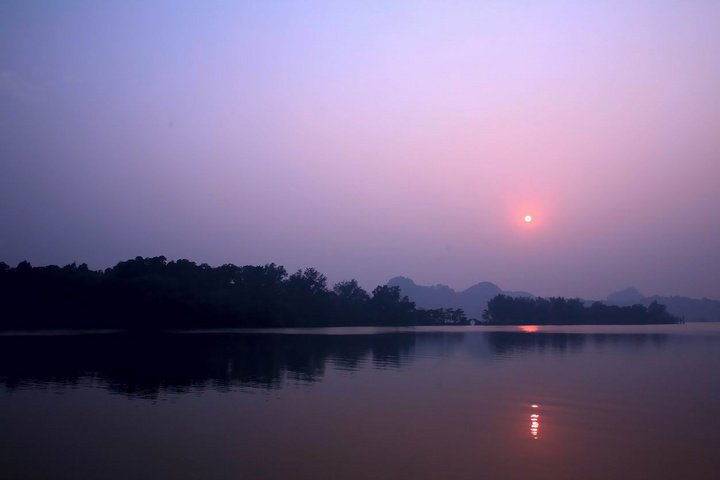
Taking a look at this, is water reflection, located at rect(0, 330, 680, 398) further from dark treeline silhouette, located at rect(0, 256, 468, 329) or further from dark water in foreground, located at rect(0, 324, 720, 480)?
dark treeline silhouette, located at rect(0, 256, 468, 329)

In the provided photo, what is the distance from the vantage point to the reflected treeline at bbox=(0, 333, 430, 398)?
20594 mm

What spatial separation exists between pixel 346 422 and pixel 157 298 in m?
53.6

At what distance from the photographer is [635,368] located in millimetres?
29062

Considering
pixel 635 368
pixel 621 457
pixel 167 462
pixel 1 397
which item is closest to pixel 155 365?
pixel 1 397

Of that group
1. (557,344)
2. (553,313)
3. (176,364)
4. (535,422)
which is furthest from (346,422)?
(553,313)

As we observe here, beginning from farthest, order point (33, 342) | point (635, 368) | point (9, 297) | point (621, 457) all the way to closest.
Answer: point (9, 297), point (33, 342), point (635, 368), point (621, 457)

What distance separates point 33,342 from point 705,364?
39.4m

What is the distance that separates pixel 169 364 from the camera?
87.4ft

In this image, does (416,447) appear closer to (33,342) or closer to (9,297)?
(33,342)

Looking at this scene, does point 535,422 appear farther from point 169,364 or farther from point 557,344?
point 557,344

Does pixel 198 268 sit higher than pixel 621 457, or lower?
higher

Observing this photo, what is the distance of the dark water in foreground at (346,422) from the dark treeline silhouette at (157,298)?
33.8 meters

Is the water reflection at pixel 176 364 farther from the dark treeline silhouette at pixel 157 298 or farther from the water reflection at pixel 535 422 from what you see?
the dark treeline silhouette at pixel 157 298

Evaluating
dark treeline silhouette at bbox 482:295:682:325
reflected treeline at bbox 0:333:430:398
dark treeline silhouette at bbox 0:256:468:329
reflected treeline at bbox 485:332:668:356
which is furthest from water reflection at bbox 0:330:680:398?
dark treeline silhouette at bbox 482:295:682:325
